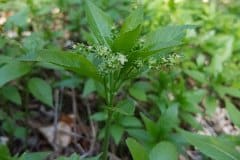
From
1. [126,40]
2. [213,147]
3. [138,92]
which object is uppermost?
[126,40]

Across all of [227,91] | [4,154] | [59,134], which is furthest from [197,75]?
[4,154]

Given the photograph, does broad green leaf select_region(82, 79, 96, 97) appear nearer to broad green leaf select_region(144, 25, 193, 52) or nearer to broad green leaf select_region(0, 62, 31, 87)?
broad green leaf select_region(0, 62, 31, 87)

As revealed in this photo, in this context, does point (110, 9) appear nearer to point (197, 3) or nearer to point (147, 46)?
point (197, 3)

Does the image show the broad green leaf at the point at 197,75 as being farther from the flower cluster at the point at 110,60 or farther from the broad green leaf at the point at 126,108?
Result: the flower cluster at the point at 110,60

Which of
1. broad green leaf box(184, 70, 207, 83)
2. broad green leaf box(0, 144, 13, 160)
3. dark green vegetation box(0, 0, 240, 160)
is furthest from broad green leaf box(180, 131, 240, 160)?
broad green leaf box(184, 70, 207, 83)

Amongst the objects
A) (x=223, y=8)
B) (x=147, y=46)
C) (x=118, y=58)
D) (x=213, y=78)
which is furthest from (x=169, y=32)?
(x=223, y=8)

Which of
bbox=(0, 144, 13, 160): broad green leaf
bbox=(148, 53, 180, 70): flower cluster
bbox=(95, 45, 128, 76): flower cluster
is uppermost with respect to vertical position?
bbox=(95, 45, 128, 76): flower cluster

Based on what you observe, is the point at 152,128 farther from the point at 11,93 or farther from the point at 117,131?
the point at 11,93
